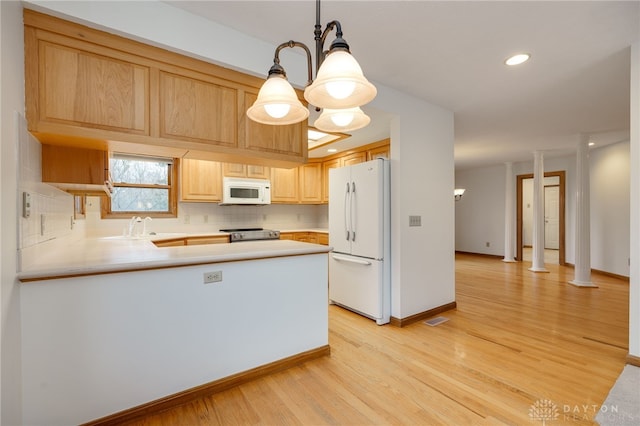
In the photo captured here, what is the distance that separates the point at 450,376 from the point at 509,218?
596cm

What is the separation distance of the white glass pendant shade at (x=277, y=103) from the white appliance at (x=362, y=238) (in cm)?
174

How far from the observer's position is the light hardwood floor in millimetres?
1708

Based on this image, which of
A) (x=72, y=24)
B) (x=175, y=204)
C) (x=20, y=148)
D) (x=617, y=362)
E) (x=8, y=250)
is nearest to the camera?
(x=8, y=250)

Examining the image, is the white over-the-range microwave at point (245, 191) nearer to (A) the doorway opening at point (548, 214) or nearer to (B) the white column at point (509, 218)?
(B) the white column at point (509, 218)

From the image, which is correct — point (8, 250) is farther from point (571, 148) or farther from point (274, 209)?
point (571, 148)

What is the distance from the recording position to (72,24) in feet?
5.24

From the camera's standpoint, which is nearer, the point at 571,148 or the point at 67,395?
the point at 67,395

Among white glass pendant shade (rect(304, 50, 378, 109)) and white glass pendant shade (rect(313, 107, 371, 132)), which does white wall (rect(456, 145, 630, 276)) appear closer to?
white glass pendant shade (rect(313, 107, 371, 132))

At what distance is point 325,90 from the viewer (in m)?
1.29

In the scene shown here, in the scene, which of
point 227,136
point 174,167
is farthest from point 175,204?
point 227,136

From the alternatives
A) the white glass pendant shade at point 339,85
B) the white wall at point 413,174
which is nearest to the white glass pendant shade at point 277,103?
the white glass pendant shade at point 339,85

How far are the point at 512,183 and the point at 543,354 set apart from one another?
18.4 feet

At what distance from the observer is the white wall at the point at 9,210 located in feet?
3.93

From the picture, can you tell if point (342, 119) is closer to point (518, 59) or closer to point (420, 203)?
point (518, 59)
